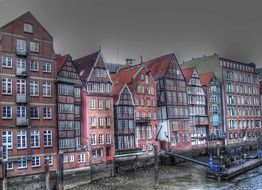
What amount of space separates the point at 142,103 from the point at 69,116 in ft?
60.1

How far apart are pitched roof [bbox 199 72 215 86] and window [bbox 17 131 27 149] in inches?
1803

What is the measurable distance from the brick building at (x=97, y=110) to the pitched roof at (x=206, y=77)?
98.1ft

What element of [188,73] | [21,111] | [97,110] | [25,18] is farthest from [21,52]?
[188,73]

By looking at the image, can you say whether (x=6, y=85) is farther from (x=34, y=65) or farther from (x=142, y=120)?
(x=142, y=120)

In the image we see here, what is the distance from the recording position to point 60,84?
148 feet

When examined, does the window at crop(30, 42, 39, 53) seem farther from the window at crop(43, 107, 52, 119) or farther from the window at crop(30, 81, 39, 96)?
the window at crop(43, 107, 52, 119)

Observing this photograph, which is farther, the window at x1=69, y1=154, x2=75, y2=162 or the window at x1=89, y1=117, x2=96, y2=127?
the window at x1=89, y1=117, x2=96, y2=127

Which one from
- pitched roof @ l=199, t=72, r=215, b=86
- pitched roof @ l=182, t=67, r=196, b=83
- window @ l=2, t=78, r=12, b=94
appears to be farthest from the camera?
pitched roof @ l=199, t=72, r=215, b=86

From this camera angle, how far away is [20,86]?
135 feet

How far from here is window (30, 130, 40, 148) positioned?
136ft

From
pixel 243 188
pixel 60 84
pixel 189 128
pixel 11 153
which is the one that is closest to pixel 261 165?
pixel 189 128

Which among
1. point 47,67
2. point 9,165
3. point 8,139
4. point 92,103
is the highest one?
point 47,67

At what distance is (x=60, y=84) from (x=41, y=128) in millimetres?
6505

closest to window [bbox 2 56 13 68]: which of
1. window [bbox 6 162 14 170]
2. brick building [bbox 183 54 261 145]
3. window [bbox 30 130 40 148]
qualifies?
window [bbox 30 130 40 148]
